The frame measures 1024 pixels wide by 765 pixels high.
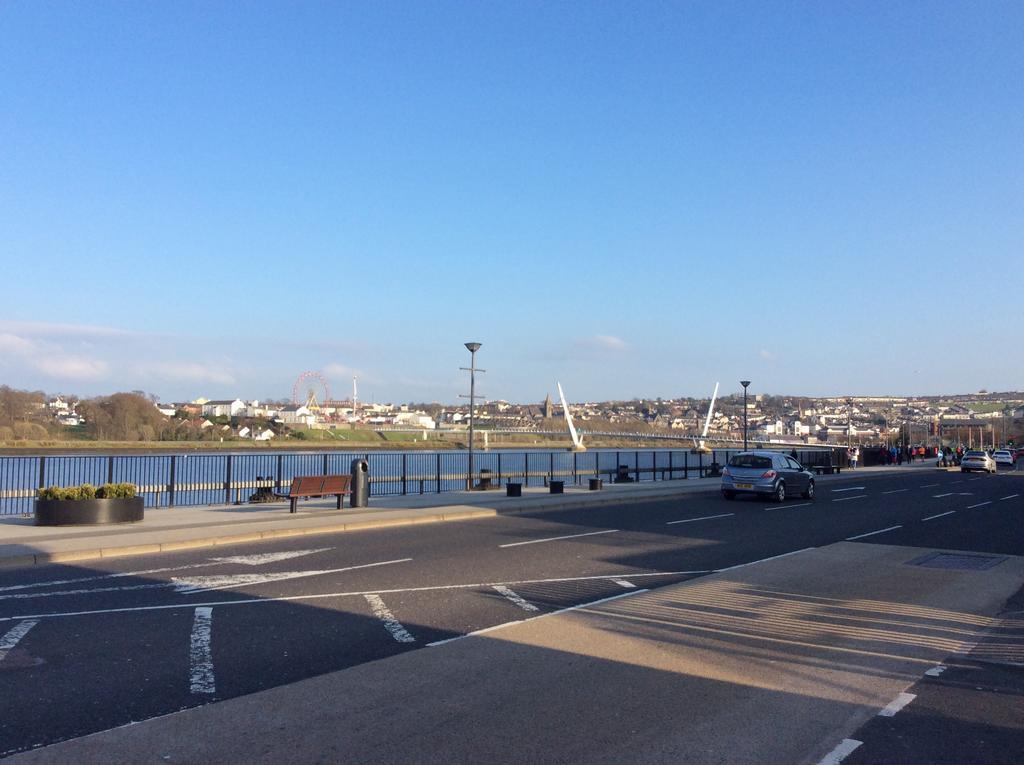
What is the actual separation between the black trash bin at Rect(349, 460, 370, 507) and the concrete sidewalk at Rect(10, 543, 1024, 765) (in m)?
12.8

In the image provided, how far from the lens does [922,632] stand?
899 centimetres

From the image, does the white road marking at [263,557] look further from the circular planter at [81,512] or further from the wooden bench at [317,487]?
the wooden bench at [317,487]

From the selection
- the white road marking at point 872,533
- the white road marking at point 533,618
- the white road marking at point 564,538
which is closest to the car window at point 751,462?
the white road marking at point 872,533

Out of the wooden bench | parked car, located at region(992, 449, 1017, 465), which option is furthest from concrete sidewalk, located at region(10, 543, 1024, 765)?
parked car, located at region(992, 449, 1017, 465)

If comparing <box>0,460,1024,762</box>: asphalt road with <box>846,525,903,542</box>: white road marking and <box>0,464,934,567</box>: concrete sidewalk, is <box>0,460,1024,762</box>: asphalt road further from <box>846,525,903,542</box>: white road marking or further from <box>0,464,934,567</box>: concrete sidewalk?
<box>0,464,934,567</box>: concrete sidewalk

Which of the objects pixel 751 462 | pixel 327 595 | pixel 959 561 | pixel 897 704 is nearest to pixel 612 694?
pixel 897 704

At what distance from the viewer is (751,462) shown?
2808 centimetres

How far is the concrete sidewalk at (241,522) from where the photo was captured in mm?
13883

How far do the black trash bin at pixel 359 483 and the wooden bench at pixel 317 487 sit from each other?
0.24 meters

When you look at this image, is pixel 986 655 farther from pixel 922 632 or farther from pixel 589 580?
pixel 589 580

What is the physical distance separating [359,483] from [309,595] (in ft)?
38.0

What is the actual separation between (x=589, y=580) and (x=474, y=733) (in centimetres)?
649

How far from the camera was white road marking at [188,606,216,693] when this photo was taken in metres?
6.65

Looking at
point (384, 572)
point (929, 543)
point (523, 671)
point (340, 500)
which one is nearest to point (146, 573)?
point (384, 572)
